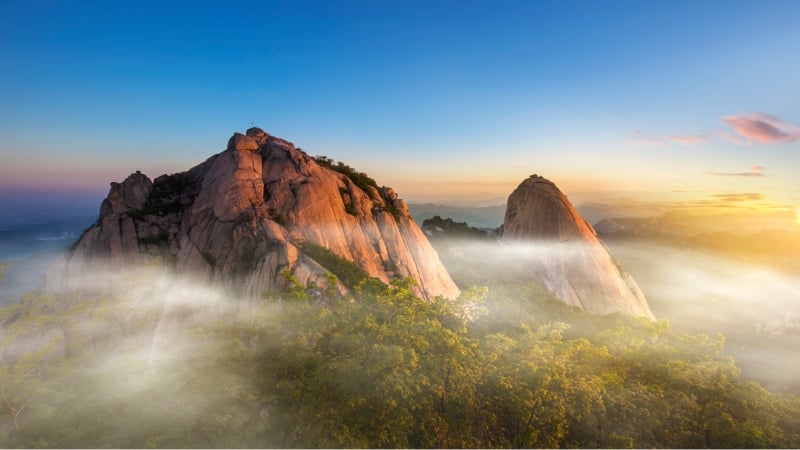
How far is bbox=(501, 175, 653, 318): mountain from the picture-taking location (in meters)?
53.8

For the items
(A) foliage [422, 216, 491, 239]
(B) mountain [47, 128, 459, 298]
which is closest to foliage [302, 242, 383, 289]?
(B) mountain [47, 128, 459, 298]

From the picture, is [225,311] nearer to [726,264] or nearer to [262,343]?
[262,343]

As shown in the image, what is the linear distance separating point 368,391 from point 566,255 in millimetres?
47983

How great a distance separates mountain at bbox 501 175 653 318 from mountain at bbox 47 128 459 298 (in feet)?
56.5

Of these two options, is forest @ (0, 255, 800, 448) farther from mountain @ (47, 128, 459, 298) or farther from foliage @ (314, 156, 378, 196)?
foliage @ (314, 156, 378, 196)

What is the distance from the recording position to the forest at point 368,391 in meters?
15.2

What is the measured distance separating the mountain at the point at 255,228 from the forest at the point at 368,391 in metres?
13.3

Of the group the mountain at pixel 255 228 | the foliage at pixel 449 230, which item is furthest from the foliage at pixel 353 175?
the foliage at pixel 449 230

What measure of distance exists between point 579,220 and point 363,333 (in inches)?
2039

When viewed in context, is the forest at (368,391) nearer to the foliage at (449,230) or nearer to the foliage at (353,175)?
the foliage at (353,175)

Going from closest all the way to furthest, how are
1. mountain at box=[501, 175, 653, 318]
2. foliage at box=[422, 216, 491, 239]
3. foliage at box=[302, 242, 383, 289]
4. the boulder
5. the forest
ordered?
1. the forest
2. foliage at box=[302, 242, 383, 289]
3. the boulder
4. mountain at box=[501, 175, 653, 318]
5. foliage at box=[422, 216, 491, 239]

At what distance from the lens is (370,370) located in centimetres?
1888

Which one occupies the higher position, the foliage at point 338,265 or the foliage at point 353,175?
the foliage at point 353,175

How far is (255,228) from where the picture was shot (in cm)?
3938
